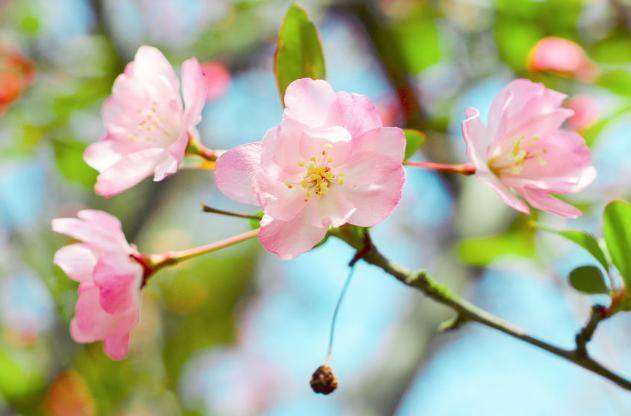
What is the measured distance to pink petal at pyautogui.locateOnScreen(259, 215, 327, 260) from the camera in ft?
2.65

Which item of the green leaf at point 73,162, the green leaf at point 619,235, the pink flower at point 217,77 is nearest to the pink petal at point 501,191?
the green leaf at point 619,235

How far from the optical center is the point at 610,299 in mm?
968

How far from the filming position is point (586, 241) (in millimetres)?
972

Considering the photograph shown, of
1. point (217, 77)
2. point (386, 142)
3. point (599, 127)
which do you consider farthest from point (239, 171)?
point (217, 77)

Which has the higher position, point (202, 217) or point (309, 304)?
point (202, 217)

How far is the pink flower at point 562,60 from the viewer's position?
6.59ft

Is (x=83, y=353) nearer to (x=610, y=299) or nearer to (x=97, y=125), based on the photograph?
(x=97, y=125)

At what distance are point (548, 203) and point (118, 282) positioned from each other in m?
0.55

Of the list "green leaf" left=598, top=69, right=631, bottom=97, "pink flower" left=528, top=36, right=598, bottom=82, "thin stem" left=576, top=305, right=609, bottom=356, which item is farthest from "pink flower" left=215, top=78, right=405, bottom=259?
"pink flower" left=528, top=36, right=598, bottom=82

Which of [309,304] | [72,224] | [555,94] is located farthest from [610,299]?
[309,304]

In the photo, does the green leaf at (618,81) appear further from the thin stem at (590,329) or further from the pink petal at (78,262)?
the pink petal at (78,262)

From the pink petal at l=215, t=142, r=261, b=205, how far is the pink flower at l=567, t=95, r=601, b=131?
1.45m

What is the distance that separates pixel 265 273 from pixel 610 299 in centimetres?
333

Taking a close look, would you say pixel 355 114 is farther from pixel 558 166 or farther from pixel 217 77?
pixel 217 77
